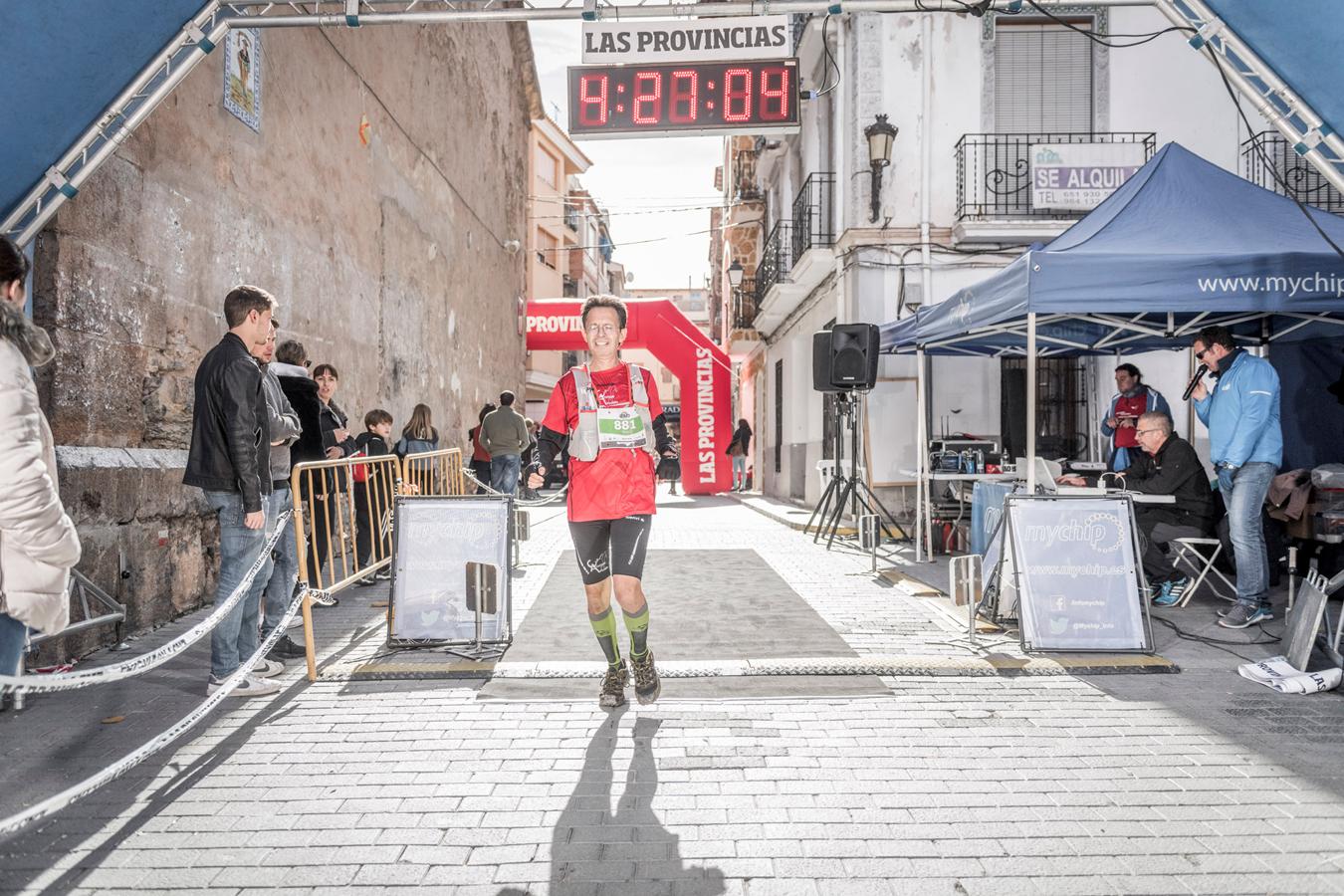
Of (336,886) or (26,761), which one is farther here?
(26,761)

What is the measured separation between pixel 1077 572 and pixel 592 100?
18.2 feet

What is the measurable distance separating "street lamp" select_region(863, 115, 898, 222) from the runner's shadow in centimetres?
1110

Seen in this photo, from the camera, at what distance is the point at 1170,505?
24.1ft

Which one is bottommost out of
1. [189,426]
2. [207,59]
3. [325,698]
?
[325,698]

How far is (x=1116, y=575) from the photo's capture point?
540 cm

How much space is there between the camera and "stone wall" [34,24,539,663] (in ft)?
18.2

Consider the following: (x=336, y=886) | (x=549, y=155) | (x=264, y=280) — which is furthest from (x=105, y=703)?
(x=549, y=155)

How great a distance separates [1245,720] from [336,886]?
12.8ft

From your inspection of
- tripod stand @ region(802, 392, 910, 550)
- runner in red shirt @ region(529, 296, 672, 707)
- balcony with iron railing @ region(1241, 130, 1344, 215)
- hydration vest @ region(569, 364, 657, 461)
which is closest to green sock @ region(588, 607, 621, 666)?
runner in red shirt @ region(529, 296, 672, 707)

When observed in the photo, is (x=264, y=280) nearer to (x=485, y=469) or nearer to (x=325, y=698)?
(x=325, y=698)

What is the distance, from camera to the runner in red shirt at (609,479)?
14.4 ft

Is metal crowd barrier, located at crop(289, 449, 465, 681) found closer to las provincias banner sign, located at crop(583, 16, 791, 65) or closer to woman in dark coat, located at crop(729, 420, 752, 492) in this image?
las provincias banner sign, located at crop(583, 16, 791, 65)

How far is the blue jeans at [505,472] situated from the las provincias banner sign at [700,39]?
6.52 m

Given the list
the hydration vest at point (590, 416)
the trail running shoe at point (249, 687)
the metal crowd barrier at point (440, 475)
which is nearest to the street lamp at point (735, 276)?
the metal crowd barrier at point (440, 475)
